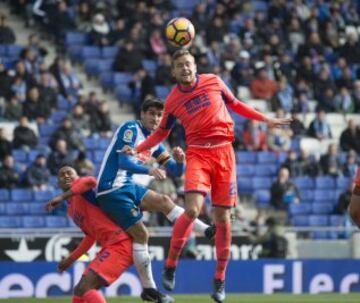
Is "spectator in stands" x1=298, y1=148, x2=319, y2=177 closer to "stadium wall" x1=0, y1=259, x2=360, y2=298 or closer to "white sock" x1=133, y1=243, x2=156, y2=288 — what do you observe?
"stadium wall" x1=0, y1=259, x2=360, y2=298

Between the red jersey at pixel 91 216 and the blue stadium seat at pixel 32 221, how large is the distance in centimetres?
950

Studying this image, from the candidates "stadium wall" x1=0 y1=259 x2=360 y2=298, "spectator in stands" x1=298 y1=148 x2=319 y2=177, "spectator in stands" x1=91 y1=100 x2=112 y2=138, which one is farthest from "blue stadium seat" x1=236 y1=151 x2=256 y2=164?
"stadium wall" x1=0 y1=259 x2=360 y2=298

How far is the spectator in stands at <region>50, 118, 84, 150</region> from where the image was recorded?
930 inches

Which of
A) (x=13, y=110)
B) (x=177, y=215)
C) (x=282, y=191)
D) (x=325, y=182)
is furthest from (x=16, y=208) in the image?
(x=177, y=215)

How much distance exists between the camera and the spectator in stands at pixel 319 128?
87.7 feet

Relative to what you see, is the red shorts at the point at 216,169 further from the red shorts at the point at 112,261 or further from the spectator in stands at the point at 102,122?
the spectator in stands at the point at 102,122

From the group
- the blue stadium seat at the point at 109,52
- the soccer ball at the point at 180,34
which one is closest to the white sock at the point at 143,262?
the soccer ball at the point at 180,34

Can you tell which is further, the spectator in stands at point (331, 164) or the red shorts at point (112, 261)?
the spectator in stands at point (331, 164)

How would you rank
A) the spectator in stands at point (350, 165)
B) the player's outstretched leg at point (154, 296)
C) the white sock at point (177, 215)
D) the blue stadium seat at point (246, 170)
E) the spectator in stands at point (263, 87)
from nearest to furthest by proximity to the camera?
the player's outstretched leg at point (154, 296)
the white sock at point (177, 215)
the blue stadium seat at point (246, 170)
the spectator in stands at point (350, 165)
the spectator in stands at point (263, 87)

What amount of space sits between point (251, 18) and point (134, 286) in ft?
37.3

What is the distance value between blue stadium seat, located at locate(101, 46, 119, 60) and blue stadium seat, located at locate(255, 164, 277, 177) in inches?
158

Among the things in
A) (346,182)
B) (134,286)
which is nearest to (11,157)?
(134,286)

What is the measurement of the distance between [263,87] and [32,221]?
22.0ft

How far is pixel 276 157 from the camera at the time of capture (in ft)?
84.0
